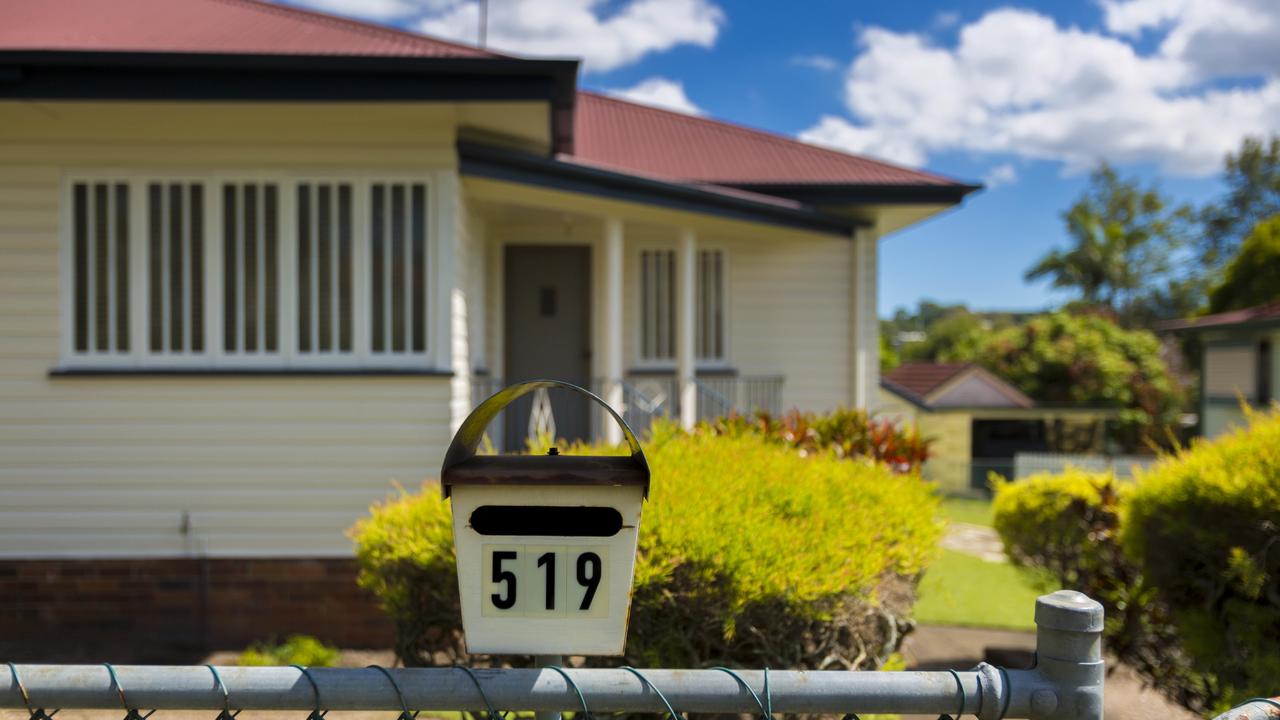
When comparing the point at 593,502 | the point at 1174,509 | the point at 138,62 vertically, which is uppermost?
the point at 138,62

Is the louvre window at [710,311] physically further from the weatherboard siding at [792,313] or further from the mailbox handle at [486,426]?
the mailbox handle at [486,426]

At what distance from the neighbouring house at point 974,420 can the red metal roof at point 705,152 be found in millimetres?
10438

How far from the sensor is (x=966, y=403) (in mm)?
22359

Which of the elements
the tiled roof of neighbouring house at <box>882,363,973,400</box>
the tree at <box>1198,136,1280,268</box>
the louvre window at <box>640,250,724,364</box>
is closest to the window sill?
the louvre window at <box>640,250,724,364</box>

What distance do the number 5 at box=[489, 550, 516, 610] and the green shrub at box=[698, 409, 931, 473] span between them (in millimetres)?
3868

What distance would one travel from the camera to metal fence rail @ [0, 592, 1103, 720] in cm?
171

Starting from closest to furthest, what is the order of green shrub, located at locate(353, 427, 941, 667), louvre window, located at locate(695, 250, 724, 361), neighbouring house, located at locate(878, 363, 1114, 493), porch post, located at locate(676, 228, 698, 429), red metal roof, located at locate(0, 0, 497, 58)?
green shrub, located at locate(353, 427, 941, 667) < red metal roof, located at locate(0, 0, 497, 58) < porch post, located at locate(676, 228, 698, 429) < louvre window, located at locate(695, 250, 724, 361) < neighbouring house, located at locate(878, 363, 1114, 493)

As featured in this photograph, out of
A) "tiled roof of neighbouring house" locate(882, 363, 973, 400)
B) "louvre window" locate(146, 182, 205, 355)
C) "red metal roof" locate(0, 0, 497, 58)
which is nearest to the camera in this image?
"red metal roof" locate(0, 0, 497, 58)

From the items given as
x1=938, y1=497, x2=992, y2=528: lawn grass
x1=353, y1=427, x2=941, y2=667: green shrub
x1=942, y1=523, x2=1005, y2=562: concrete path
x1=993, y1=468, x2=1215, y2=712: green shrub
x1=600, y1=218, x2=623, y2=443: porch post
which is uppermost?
x1=600, y1=218, x2=623, y2=443: porch post

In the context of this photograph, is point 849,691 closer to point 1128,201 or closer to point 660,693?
point 660,693

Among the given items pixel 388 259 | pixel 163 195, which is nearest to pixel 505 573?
pixel 388 259

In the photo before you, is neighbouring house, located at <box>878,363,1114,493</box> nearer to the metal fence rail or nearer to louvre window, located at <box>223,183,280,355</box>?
louvre window, located at <box>223,183,280,355</box>

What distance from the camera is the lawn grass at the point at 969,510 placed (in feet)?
50.4

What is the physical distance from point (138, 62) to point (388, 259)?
6.74 feet
